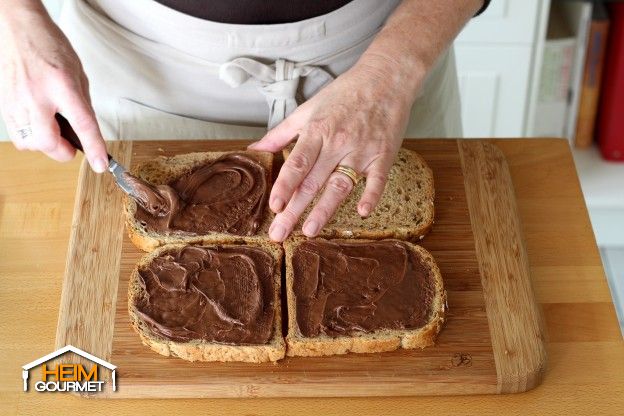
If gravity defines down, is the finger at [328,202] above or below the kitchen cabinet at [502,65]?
above

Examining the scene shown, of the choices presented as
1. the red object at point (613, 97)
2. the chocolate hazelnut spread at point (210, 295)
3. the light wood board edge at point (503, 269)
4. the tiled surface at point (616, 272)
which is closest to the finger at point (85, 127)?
the chocolate hazelnut spread at point (210, 295)

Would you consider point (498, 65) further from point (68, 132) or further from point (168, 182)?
point (68, 132)

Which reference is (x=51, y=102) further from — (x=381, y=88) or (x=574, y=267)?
(x=574, y=267)

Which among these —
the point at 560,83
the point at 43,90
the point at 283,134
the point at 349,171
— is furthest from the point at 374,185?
the point at 560,83

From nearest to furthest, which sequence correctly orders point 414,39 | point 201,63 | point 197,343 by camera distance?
point 197,343 < point 414,39 < point 201,63

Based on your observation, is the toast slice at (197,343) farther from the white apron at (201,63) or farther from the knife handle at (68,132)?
the white apron at (201,63)

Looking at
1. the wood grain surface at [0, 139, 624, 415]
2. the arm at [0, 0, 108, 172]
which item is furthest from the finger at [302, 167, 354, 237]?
the arm at [0, 0, 108, 172]
